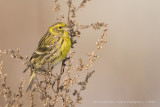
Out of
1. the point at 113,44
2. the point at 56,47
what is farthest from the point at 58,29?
the point at 113,44

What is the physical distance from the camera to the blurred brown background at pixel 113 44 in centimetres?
315

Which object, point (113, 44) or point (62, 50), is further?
point (113, 44)

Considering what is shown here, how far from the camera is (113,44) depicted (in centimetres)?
345

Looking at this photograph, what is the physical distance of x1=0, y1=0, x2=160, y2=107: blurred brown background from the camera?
3.15 metres

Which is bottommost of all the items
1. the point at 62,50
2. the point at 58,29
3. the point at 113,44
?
the point at 113,44

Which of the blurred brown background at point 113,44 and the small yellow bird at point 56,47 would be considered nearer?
the small yellow bird at point 56,47

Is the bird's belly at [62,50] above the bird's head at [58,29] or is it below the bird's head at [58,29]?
below

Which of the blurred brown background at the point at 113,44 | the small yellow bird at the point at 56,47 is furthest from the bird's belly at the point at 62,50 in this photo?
the blurred brown background at the point at 113,44

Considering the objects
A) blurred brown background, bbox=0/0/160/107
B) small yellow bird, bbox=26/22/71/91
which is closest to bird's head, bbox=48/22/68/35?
small yellow bird, bbox=26/22/71/91

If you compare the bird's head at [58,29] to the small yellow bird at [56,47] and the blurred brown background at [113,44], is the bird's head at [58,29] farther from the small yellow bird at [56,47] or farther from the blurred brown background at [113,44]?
the blurred brown background at [113,44]

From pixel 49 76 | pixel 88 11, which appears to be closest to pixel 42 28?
pixel 88 11

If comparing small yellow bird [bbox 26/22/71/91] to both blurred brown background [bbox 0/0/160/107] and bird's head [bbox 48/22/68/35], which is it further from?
blurred brown background [bbox 0/0/160/107]

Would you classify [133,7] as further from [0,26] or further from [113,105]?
[0,26]

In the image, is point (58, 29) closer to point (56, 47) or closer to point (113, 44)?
point (56, 47)
